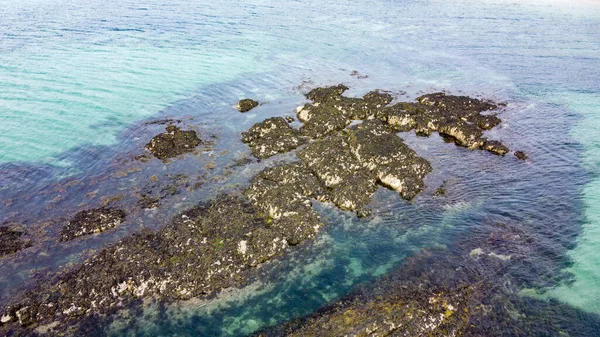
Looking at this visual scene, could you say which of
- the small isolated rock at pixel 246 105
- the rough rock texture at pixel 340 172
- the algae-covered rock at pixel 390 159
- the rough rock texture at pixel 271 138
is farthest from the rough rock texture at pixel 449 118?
the small isolated rock at pixel 246 105

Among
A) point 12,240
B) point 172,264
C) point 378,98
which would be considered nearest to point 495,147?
point 378,98

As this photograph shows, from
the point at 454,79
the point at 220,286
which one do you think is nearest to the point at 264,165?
the point at 220,286

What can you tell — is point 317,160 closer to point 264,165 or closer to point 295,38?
point 264,165

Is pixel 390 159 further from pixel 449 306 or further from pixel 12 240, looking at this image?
pixel 12 240

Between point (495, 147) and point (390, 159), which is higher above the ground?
point (495, 147)

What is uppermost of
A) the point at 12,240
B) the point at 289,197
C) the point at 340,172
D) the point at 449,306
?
the point at 449,306

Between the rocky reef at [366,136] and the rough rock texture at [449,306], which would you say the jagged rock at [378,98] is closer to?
the rocky reef at [366,136]
